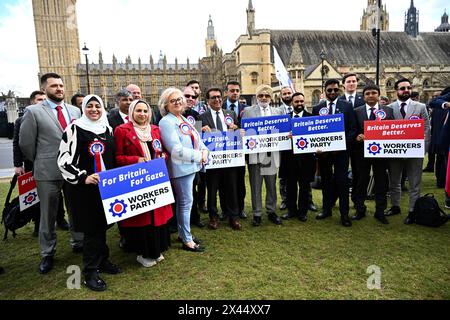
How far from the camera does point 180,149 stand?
13.2 ft

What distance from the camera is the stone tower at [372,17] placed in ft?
223

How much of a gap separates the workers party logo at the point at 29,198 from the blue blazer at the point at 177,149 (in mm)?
2285

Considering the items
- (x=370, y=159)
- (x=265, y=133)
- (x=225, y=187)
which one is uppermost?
(x=265, y=133)

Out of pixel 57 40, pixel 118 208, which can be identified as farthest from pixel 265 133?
pixel 57 40

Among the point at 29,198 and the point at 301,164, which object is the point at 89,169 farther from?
the point at 301,164

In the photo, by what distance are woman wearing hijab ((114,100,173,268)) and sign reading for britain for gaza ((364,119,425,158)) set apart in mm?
3590

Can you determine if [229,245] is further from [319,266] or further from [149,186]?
[149,186]

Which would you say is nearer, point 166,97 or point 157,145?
point 157,145

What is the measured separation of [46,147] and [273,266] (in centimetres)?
342

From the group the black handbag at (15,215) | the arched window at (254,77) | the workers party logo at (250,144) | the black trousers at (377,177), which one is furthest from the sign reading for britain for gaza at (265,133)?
the arched window at (254,77)

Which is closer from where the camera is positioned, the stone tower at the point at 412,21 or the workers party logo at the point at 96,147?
the workers party logo at the point at 96,147

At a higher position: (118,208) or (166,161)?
(166,161)

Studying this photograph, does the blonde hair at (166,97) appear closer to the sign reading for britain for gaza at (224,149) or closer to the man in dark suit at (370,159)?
the sign reading for britain for gaza at (224,149)

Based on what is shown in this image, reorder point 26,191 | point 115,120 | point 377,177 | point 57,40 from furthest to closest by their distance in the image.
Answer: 1. point 57,40
2. point 377,177
3. point 115,120
4. point 26,191
